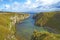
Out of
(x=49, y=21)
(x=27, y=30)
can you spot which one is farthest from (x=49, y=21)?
(x=27, y=30)

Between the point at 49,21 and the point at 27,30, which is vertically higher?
the point at 49,21

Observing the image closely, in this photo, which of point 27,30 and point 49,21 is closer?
point 27,30

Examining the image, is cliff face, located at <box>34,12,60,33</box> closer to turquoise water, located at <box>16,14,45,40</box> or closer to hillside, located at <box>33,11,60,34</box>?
hillside, located at <box>33,11,60,34</box>

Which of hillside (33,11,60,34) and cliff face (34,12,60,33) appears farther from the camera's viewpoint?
cliff face (34,12,60,33)

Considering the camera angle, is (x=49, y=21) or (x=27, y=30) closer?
(x=27, y=30)

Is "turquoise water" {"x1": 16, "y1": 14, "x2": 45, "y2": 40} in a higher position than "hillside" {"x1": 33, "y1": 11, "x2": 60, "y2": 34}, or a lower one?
lower


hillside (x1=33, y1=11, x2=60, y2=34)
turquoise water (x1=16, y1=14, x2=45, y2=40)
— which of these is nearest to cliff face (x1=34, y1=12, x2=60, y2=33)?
hillside (x1=33, y1=11, x2=60, y2=34)

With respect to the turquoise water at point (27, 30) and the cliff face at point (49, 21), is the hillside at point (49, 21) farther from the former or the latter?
the turquoise water at point (27, 30)

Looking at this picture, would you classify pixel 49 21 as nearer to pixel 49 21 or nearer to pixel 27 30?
pixel 49 21

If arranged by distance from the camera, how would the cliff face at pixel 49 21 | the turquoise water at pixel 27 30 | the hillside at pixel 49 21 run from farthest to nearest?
the cliff face at pixel 49 21
the hillside at pixel 49 21
the turquoise water at pixel 27 30

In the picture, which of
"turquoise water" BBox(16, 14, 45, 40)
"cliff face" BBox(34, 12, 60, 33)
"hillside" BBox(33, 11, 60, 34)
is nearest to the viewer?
"turquoise water" BBox(16, 14, 45, 40)

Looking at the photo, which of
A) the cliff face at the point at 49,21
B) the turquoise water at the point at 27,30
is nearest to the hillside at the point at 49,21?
the cliff face at the point at 49,21

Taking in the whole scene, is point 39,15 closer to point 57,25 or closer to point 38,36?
point 57,25

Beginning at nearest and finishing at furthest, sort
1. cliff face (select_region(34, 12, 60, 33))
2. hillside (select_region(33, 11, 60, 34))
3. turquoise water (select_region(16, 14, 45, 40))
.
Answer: turquoise water (select_region(16, 14, 45, 40))
hillside (select_region(33, 11, 60, 34))
cliff face (select_region(34, 12, 60, 33))
